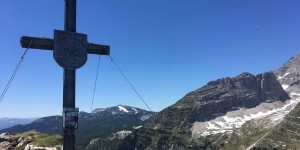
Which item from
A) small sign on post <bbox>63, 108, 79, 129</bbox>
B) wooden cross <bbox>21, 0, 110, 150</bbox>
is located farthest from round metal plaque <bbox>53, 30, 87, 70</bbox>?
small sign on post <bbox>63, 108, 79, 129</bbox>

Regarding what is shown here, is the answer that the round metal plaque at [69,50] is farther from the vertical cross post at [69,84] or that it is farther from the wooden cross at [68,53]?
the vertical cross post at [69,84]

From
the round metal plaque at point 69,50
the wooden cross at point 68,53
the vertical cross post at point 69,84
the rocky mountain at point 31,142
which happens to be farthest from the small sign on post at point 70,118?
the rocky mountain at point 31,142

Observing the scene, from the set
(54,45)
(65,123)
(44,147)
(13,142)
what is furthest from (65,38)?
(13,142)

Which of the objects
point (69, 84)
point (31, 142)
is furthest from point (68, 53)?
point (31, 142)

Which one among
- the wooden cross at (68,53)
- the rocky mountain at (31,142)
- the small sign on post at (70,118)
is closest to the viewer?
the small sign on post at (70,118)

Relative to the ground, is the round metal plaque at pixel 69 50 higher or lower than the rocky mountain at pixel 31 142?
higher

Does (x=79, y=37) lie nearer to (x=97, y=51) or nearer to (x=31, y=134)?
(x=97, y=51)

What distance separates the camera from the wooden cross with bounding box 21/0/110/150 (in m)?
16.5

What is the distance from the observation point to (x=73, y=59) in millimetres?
16828

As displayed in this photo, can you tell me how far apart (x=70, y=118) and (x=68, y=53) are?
2870mm

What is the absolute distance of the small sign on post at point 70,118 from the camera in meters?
16.4

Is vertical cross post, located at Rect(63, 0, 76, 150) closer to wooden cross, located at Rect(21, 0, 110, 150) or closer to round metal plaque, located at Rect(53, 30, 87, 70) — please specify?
wooden cross, located at Rect(21, 0, 110, 150)

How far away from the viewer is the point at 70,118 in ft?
54.1

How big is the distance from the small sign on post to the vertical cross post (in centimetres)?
20
